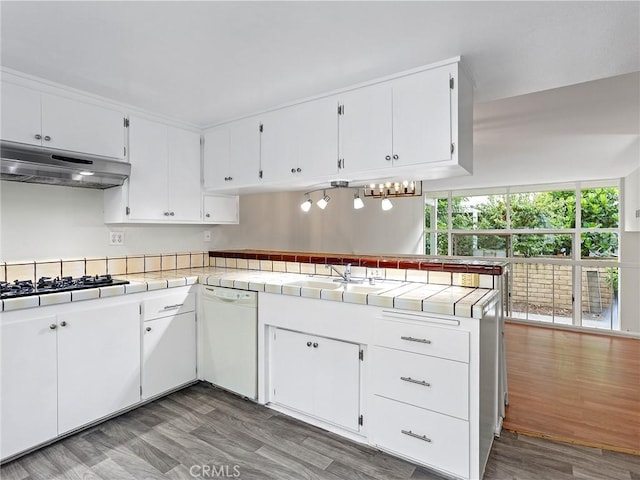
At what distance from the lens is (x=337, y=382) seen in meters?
2.22

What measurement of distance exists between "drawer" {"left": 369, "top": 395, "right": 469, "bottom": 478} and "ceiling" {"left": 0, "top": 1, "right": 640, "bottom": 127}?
6.30 feet

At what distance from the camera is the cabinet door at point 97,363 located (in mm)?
2145

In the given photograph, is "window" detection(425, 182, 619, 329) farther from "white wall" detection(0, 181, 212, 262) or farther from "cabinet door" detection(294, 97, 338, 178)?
"white wall" detection(0, 181, 212, 262)

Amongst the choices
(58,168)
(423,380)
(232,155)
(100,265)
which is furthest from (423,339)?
(100,265)

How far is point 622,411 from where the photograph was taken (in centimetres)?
272

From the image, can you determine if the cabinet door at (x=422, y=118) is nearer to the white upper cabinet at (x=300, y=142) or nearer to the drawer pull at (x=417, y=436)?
the white upper cabinet at (x=300, y=142)

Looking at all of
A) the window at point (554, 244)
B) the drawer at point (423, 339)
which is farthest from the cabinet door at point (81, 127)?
the window at point (554, 244)

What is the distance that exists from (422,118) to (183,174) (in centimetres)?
211

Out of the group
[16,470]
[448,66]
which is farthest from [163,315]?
[448,66]

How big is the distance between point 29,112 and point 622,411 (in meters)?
4.60

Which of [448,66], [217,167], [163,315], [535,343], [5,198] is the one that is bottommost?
[535,343]

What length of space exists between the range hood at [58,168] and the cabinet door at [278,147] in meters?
→ 1.04

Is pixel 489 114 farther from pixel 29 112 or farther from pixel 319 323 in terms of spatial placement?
pixel 29 112

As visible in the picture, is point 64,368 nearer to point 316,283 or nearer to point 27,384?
point 27,384
